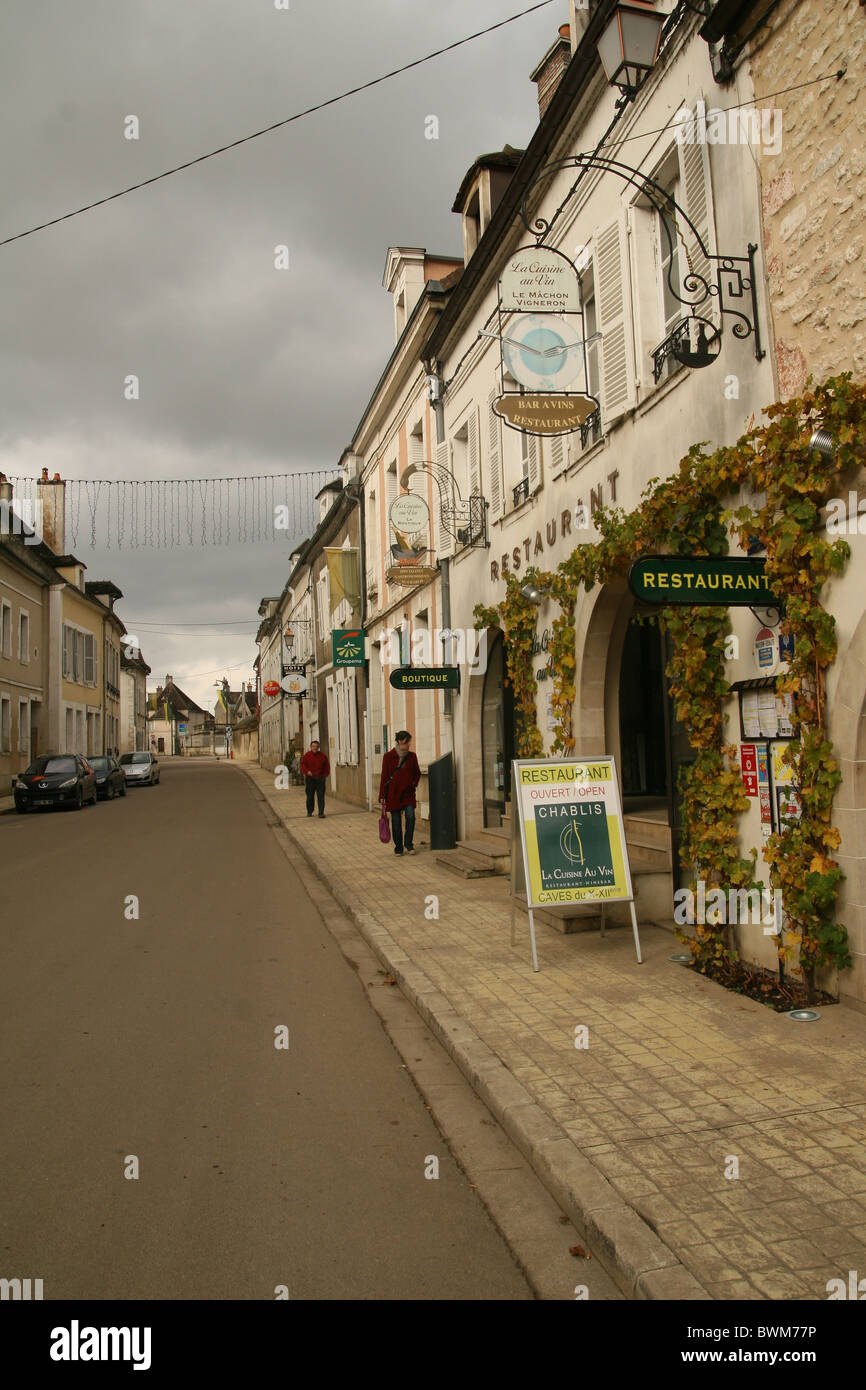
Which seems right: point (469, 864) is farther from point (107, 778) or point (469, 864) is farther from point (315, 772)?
point (107, 778)

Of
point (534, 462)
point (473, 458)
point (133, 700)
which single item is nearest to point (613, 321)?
point (534, 462)

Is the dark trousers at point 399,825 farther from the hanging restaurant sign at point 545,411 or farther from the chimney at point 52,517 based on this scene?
the chimney at point 52,517

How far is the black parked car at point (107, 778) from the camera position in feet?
99.6

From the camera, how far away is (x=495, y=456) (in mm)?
12656

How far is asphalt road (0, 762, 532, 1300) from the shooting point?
3.11 m

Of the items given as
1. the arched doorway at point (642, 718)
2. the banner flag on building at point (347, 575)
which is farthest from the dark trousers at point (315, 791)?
the arched doorway at point (642, 718)

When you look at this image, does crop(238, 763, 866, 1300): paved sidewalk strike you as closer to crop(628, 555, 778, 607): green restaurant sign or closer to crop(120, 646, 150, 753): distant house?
crop(628, 555, 778, 607): green restaurant sign

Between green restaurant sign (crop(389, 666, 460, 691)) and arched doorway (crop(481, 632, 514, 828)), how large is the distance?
535 millimetres

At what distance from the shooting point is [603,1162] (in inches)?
144

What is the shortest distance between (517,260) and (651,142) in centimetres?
137

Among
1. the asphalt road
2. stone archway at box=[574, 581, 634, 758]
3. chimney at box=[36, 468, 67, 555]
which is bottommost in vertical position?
the asphalt road

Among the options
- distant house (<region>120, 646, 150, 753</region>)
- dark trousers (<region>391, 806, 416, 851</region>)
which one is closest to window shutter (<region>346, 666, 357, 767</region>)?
dark trousers (<region>391, 806, 416, 851</region>)

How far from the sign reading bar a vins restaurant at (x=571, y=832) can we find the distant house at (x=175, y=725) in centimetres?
10753
